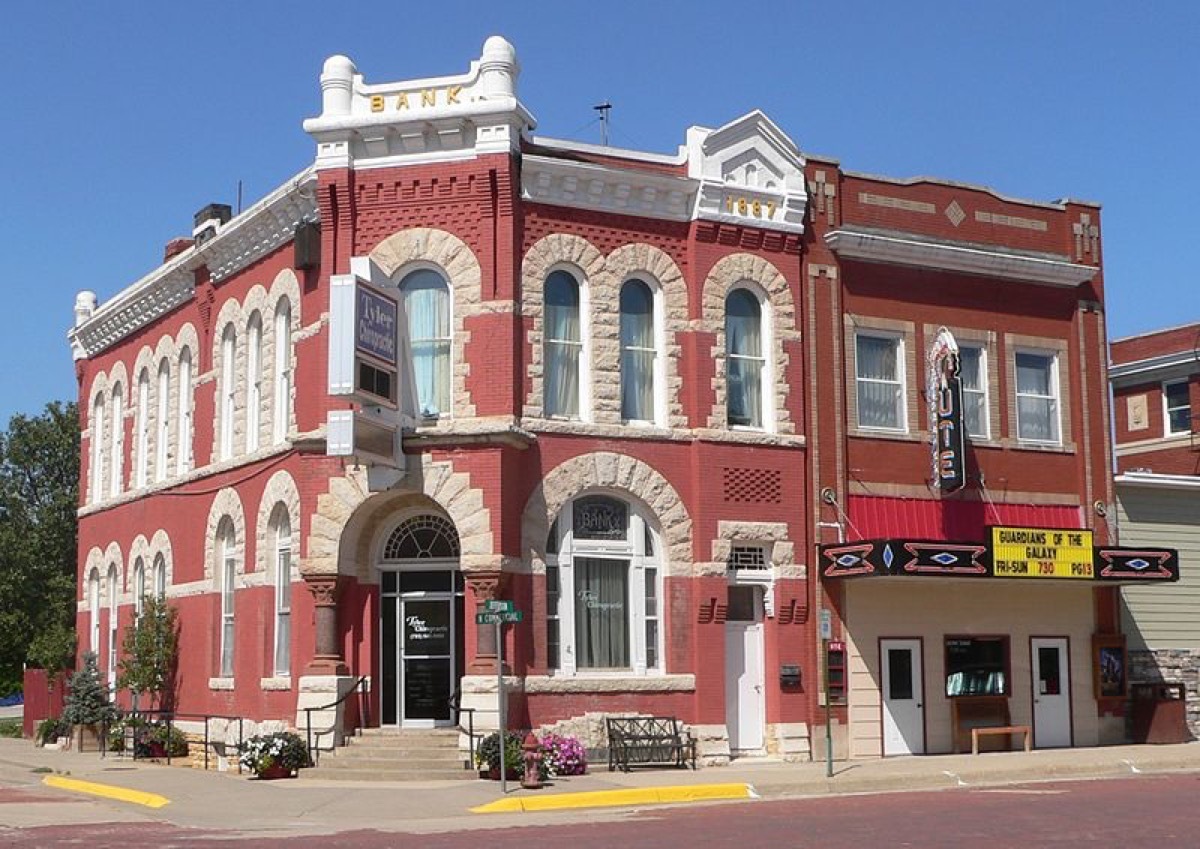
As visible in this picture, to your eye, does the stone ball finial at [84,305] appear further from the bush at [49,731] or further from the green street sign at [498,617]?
the green street sign at [498,617]

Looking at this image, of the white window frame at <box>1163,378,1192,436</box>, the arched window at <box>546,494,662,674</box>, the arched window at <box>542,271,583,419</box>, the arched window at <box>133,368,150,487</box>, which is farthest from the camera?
the white window frame at <box>1163,378,1192,436</box>

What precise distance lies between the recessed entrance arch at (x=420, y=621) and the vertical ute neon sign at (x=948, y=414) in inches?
338

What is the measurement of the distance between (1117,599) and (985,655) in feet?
10.7

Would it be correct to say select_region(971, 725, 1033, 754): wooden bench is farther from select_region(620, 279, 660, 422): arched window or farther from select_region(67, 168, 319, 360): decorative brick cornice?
select_region(67, 168, 319, 360): decorative brick cornice

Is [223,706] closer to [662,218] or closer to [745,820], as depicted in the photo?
[662,218]

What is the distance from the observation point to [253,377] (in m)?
29.5

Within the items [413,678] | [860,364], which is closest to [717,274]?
[860,364]

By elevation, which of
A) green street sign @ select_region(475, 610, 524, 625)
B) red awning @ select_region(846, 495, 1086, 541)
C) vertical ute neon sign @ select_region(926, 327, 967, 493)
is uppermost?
vertical ute neon sign @ select_region(926, 327, 967, 493)

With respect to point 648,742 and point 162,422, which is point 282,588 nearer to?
point 648,742

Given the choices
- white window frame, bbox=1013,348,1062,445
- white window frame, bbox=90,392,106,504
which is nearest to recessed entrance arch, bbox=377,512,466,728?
white window frame, bbox=1013,348,1062,445

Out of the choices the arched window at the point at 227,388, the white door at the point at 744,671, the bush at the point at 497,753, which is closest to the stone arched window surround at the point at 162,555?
the arched window at the point at 227,388

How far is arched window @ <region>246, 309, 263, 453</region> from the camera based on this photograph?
95.7 feet

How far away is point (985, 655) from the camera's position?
95.1 ft

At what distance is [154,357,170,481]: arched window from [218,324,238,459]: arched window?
323 centimetres
